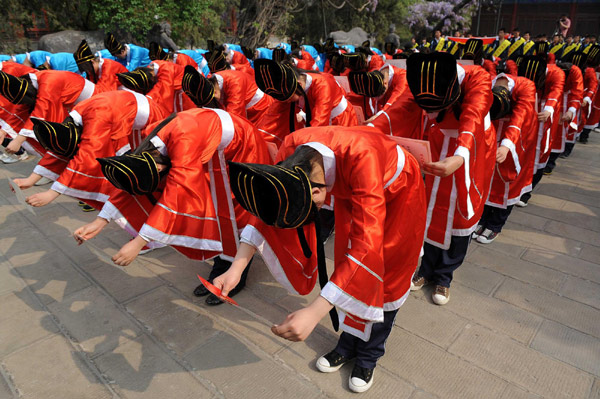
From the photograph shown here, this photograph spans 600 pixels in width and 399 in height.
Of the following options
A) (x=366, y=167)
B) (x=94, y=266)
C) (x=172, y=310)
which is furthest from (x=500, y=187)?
(x=94, y=266)

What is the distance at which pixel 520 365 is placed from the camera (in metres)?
2.05

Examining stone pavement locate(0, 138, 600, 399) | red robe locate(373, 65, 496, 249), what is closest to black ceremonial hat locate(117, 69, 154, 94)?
stone pavement locate(0, 138, 600, 399)

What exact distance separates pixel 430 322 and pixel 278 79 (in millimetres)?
1914

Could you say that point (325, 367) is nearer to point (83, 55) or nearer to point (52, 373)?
point (52, 373)

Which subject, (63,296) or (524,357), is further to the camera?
(63,296)

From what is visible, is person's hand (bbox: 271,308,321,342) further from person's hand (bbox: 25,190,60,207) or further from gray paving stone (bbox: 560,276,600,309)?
gray paving stone (bbox: 560,276,600,309)

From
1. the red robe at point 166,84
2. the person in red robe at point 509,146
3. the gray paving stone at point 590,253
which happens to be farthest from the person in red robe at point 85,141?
the gray paving stone at point 590,253

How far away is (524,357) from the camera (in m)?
2.10

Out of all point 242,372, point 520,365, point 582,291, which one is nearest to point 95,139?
point 242,372

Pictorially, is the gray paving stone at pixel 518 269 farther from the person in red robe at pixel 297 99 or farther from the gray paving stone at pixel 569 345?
the person in red robe at pixel 297 99

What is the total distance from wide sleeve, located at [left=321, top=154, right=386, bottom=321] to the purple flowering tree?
79.8 feet

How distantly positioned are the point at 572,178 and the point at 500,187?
96.9 inches

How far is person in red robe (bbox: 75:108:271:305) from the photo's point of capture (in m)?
1.88

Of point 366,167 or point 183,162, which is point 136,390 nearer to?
point 183,162
